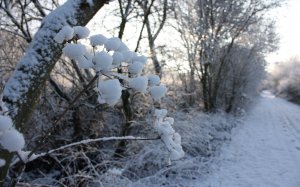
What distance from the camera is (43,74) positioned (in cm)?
297

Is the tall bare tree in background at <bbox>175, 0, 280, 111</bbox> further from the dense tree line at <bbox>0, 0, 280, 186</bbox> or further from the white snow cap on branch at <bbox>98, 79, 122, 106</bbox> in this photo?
the white snow cap on branch at <bbox>98, 79, 122, 106</bbox>

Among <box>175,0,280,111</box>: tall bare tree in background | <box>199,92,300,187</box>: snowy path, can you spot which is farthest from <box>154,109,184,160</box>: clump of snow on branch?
<box>175,0,280,111</box>: tall bare tree in background

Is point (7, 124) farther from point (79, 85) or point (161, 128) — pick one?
point (79, 85)

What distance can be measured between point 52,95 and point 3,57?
143 cm

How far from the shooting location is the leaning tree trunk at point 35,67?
2.82 m

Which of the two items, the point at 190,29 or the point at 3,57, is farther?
the point at 190,29

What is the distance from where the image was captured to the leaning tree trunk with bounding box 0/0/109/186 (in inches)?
111

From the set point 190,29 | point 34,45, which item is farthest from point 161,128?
point 190,29

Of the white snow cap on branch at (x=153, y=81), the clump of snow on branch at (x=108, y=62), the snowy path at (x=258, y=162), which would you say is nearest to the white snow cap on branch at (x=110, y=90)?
the clump of snow on branch at (x=108, y=62)

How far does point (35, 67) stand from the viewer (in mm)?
2916

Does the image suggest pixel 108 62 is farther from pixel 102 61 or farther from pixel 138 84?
pixel 138 84

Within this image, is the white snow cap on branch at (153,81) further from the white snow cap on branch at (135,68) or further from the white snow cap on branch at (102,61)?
the white snow cap on branch at (102,61)

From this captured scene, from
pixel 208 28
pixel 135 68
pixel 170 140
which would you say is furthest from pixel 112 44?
pixel 208 28

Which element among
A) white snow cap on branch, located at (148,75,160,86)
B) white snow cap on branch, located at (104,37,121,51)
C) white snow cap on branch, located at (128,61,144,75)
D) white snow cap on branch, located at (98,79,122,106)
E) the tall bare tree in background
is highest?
the tall bare tree in background
